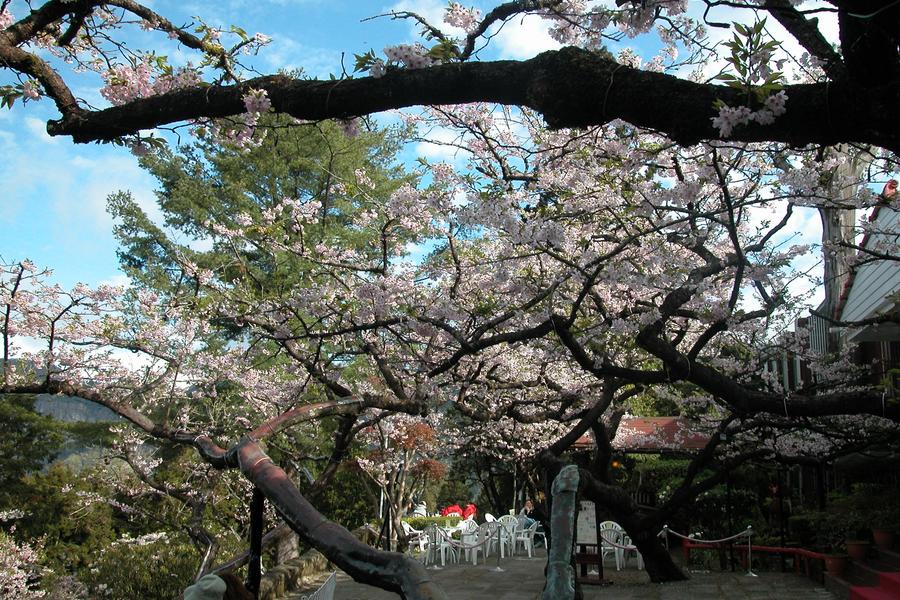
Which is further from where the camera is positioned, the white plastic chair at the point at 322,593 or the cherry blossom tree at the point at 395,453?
the cherry blossom tree at the point at 395,453

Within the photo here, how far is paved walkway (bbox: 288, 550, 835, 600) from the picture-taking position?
896cm

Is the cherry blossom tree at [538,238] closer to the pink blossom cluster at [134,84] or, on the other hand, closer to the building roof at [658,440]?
the pink blossom cluster at [134,84]

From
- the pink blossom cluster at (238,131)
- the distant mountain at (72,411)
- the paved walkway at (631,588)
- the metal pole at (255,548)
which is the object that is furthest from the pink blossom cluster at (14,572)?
the distant mountain at (72,411)

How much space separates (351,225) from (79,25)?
18.9 m

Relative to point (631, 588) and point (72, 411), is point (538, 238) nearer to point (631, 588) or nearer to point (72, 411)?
point (631, 588)

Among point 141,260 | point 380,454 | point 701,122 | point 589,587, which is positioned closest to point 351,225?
point 141,260

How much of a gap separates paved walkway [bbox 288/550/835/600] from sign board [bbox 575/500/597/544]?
2.21 ft

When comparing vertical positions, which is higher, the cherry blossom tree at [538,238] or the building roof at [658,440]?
the cherry blossom tree at [538,238]

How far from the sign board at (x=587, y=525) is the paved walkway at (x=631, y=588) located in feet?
2.21

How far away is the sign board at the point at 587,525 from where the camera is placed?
10805mm

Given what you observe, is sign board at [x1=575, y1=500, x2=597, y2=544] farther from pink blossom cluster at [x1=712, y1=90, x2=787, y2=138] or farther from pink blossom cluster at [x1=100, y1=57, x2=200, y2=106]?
pink blossom cluster at [x1=712, y1=90, x2=787, y2=138]

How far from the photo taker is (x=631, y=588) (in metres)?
10.1

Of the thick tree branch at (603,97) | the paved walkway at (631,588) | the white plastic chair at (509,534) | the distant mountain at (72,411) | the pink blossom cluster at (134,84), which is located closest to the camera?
the thick tree branch at (603,97)

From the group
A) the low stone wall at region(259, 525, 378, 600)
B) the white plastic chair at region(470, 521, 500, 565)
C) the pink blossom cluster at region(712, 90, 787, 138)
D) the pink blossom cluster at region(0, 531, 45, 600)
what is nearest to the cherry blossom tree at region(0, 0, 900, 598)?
the pink blossom cluster at region(712, 90, 787, 138)
